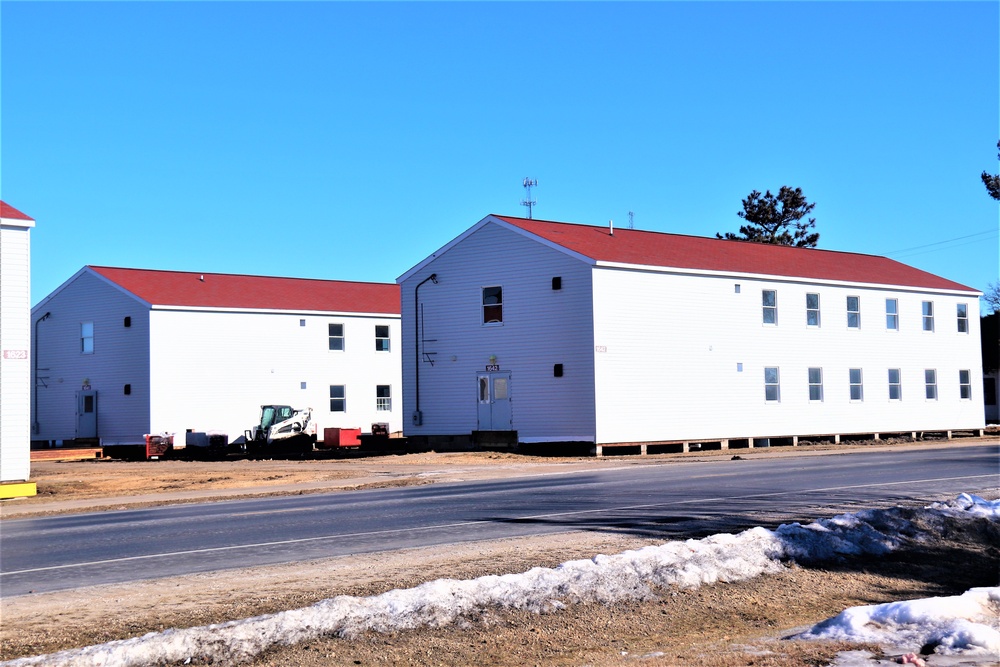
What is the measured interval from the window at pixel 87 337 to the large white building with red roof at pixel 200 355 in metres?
0.06

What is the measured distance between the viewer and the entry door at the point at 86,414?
154 ft

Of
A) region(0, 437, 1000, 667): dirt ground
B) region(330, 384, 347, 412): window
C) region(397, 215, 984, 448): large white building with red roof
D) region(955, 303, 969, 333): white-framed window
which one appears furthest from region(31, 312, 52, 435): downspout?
region(0, 437, 1000, 667): dirt ground

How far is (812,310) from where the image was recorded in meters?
43.5

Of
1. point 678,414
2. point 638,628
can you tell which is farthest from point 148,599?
point 678,414

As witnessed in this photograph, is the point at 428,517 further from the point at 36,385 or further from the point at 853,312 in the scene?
the point at 36,385

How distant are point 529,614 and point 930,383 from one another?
4366 cm

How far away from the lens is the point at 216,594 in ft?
32.2

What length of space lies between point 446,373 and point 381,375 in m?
12.4

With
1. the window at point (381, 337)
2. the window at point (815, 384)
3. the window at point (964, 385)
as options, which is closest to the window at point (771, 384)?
the window at point (815, 384)

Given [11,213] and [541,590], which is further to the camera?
[11,213]

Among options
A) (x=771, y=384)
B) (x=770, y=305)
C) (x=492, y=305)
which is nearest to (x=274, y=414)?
(x=492, y=305)

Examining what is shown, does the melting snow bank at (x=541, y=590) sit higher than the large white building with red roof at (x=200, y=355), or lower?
lower

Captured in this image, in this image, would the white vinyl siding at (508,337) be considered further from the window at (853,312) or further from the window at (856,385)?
the window at (856,385)

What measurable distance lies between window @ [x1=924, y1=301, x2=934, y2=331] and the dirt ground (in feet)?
125
